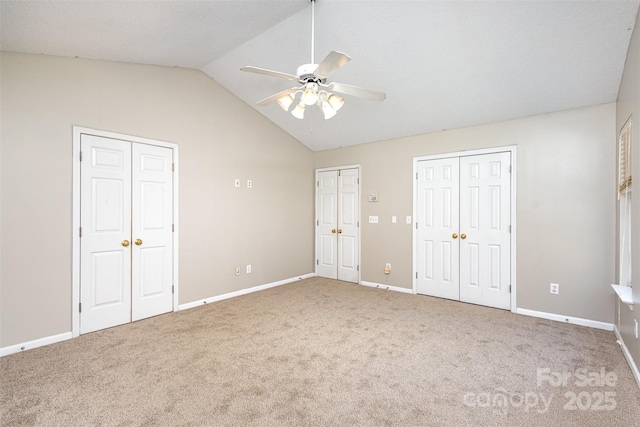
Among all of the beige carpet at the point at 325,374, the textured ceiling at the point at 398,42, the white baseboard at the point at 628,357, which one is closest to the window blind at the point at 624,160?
the textured ceiling at the point at 398,42

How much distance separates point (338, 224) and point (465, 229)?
219cm

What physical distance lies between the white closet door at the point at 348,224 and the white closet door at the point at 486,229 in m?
1.78

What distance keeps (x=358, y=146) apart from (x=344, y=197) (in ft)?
3.09

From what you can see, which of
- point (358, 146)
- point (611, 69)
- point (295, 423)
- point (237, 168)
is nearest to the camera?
point (295, 423)

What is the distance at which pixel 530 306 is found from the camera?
3.78m

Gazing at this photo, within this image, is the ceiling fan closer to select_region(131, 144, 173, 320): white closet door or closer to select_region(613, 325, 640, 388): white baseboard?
select_region(131, 144, 173, 320): white closet door

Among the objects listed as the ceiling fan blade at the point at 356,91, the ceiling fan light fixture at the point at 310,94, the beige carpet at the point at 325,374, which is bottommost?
the beige carpet at the point at 325,374

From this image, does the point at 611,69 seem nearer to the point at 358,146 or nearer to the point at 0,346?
the point at 358,146

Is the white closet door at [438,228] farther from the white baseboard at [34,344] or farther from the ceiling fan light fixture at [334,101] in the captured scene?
the white baseboard at [34,344]

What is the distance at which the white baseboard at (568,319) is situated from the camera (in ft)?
10.9

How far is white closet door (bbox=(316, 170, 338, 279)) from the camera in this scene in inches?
226

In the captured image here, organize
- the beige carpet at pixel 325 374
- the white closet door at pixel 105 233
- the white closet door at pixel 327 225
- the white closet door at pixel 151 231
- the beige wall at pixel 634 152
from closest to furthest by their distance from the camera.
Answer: the beige carpet at pixel 325 374 → the beige wall at pixel 634 152 → the white closet door at pixel 105 233 → the white closet door at pixel 151 231 → the white closet door at pixel 327 225

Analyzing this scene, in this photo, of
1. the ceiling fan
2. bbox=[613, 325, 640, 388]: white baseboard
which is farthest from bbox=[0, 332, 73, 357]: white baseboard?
bbox=[613, 325, 640, 388]: white baseboard

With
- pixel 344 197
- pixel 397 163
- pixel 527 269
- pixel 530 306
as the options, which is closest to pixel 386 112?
pixel 397 163
